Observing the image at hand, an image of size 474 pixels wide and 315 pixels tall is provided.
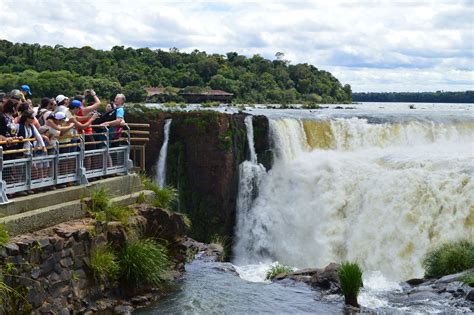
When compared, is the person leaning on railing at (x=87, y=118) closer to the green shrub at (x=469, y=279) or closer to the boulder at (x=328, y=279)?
the boulder at (x=328, y=279)

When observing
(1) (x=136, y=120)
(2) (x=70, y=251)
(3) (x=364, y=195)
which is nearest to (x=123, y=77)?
(1) (x=136, y=120)

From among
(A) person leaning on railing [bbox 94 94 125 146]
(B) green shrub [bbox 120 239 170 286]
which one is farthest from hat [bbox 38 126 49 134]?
(B) green shrub [bbox 120 239 170 286]

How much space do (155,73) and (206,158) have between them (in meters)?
60.2

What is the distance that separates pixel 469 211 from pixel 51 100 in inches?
594

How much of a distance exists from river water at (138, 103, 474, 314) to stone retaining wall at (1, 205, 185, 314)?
3.41m

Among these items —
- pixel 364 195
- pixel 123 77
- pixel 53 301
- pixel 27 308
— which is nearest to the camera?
pixel 27 308

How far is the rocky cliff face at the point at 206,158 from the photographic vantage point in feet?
100

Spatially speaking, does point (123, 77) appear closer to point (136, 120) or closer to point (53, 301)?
point (136, 120)

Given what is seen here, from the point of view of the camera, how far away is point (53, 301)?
1145cm

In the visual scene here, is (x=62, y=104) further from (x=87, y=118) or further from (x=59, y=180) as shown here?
(x=59, y=180)

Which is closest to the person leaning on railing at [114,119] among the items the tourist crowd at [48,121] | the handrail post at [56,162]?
the tourist crowd at [48,121]

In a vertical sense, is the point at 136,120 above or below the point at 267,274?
above

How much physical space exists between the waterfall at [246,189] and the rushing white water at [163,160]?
3.39 m

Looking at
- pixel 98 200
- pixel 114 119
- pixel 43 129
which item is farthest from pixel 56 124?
pixel 114 119
